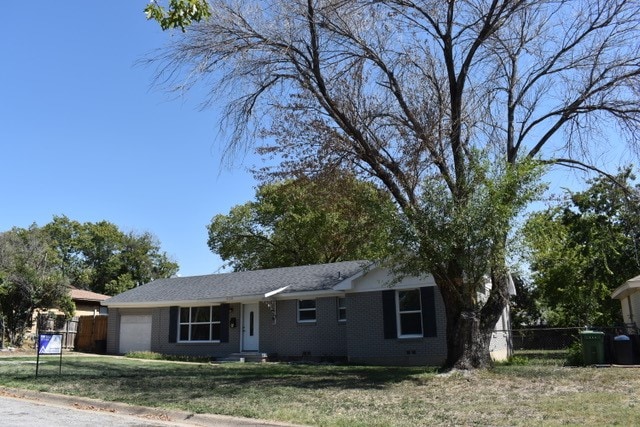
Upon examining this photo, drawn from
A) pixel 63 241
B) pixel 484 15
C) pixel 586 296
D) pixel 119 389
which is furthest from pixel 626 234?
pixel 63 241

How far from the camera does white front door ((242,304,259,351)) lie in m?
25.0

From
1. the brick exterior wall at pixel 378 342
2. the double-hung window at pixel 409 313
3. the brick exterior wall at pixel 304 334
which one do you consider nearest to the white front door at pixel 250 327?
the brick exterior wall at pixel 304 334

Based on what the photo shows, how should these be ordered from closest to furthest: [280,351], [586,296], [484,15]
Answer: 1. [484,15]
2. [280,351]
3. [586,296]

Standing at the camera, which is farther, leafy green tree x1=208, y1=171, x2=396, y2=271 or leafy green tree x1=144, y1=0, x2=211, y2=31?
leafy green tree x1=208, y1=171, x2=396, y2=271

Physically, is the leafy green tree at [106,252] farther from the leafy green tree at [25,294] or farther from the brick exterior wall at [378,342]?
the brick exterior wall at [378,342]

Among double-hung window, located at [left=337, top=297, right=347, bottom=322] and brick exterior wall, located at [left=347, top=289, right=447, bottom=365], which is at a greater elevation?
double-hung window, located at [left=337, top=297, right=347, bottom=322]

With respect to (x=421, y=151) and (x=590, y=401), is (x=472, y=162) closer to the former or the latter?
(x=421, y=151)

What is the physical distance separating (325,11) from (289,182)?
19.2 feet

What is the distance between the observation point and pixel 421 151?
15055mm

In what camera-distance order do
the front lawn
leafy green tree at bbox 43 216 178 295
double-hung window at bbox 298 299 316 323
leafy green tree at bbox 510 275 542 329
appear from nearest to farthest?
the front lawn → double-hung window at bbox 298 299 316 323 → leafy green tree at bbox 510 275 542 329 → leafy green tree at bbox 43 216 178 295

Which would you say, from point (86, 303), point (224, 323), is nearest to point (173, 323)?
point (224, 323)

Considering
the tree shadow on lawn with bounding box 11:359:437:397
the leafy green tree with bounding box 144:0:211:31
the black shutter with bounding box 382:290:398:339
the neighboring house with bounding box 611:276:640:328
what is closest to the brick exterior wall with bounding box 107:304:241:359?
the black shutter with bounding box 382:290:398:339

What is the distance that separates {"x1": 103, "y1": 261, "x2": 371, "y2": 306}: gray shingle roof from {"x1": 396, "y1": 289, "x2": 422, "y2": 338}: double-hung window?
2532mm

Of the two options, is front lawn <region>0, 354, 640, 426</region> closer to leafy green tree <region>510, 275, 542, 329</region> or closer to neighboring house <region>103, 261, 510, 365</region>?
neighboring house <region>103, 261, 510, 365</region>
